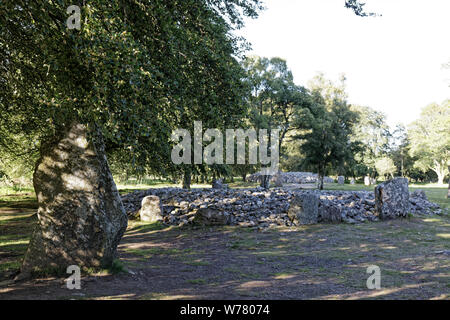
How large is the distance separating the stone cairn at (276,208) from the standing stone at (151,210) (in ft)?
0.75

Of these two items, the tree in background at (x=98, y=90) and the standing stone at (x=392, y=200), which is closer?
the tree in background at (x=98, y=90)

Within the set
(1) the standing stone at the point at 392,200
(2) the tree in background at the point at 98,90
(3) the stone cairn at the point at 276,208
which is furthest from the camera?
(1) the standing stone at the point at 392,200

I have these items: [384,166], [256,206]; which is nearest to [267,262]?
[256,206]

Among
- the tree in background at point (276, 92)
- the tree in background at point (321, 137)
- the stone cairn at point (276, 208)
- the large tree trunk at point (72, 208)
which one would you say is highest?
the tree in background at point (276, 92)

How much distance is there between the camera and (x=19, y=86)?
6.75m

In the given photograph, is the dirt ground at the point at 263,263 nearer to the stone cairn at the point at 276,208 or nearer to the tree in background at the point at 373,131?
the stone cairn at the point at 276,208

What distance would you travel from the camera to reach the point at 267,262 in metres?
7.73

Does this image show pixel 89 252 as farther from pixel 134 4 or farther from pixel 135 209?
pixel 135 209

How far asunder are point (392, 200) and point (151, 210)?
9.80m

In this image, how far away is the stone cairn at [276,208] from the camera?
1320 cm

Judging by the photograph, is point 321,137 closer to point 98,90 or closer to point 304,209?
point 304,209

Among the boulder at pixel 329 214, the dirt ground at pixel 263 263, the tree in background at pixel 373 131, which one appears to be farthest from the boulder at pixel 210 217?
the tree in background at pixel 373 131

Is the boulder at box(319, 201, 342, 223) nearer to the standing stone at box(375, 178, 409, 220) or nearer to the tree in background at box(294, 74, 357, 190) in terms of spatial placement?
the standing stone at box(375, 178, 409, 220)
